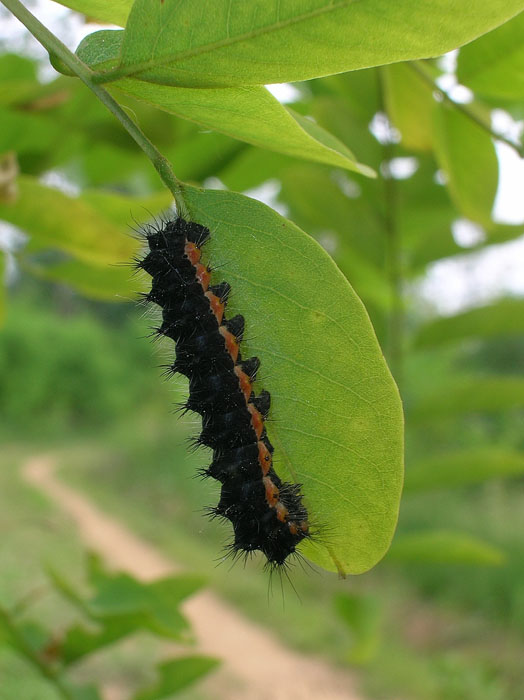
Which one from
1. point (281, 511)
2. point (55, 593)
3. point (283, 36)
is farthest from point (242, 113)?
point (55, 593)

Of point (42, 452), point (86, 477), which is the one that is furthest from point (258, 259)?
point (42, 452)

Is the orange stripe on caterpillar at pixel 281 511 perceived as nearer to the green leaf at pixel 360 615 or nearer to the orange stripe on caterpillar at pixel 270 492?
the orange stripe on caterpillar at pixel 270 492

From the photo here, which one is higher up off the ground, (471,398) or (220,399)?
(471,398)

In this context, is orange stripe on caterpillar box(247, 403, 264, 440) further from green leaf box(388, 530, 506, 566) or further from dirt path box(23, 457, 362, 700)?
dirt path box(23, 457, 362, 700)

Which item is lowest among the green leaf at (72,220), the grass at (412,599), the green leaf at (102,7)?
the green leaf at (102,7)

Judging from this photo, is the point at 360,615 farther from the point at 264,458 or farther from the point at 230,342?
the point at 230,342

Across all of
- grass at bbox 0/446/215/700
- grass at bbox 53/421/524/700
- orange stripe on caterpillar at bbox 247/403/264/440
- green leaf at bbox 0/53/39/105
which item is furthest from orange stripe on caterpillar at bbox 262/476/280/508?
grass at bbox 53/421/524/700

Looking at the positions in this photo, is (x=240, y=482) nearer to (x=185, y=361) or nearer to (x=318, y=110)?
(x=185, y=361)

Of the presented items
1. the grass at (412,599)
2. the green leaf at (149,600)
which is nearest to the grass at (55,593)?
the grass at (412,599)
